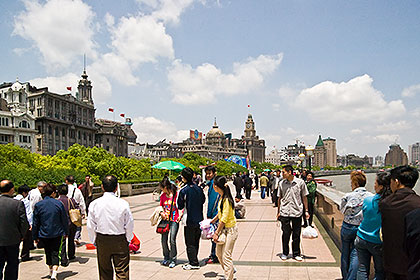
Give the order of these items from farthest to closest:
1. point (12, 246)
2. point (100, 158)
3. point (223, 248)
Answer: point (100, 158), point (223, 248), point (12, 246)

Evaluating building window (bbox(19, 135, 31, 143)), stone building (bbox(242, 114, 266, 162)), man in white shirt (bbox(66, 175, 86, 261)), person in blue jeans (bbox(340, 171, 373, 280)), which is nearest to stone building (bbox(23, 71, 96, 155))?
building window (bbox(19, 135, 31, 143))

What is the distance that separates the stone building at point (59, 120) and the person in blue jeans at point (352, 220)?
7484 cm

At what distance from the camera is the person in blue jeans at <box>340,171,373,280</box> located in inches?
205

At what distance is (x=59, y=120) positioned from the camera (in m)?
77.5

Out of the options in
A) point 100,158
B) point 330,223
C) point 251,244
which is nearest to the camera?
point 251,244

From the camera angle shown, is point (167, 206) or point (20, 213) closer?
point (20, 213)

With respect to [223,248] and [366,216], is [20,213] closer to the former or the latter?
[223,248]

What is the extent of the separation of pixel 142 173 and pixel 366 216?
132 feet

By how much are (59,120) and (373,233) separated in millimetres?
82015

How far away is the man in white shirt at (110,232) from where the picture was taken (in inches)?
188

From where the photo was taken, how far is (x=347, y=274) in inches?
213

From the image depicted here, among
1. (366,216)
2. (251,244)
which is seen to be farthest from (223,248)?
(251,244)

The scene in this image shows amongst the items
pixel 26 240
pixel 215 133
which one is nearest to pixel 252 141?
pixel 215 133

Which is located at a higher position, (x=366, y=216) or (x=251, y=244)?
(x=366, y=216)
